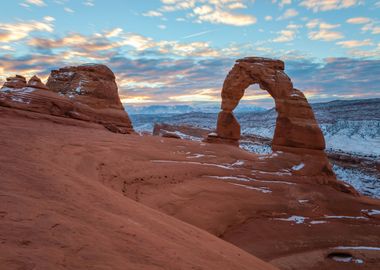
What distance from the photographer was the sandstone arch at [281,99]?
19.0 m

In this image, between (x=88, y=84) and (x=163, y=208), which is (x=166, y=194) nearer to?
(x=163, y=208)

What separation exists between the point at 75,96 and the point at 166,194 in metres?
17.9

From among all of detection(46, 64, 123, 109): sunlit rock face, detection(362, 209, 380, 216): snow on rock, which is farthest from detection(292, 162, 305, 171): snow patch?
detection(46, 64, 123, 109): sunlit rock face

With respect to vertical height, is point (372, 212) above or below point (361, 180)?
above

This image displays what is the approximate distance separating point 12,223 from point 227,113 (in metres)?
21.7

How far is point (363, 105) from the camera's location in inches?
3718

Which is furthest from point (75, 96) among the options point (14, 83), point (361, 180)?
point (361, 180)

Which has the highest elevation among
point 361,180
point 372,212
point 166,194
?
point 166,194

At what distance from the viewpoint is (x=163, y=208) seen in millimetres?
10484

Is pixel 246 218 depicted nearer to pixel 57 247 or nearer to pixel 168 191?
pixel 168 191

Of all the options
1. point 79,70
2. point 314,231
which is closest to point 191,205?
point 314,231

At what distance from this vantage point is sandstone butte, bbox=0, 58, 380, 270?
13.3 ft

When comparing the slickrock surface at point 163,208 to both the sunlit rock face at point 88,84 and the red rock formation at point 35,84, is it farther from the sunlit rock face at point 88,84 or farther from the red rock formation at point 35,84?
the sunlit rock face at point 88,84

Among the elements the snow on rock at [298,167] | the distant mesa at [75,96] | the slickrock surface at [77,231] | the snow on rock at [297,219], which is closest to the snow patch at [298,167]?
the snow on rock at [298,167]
